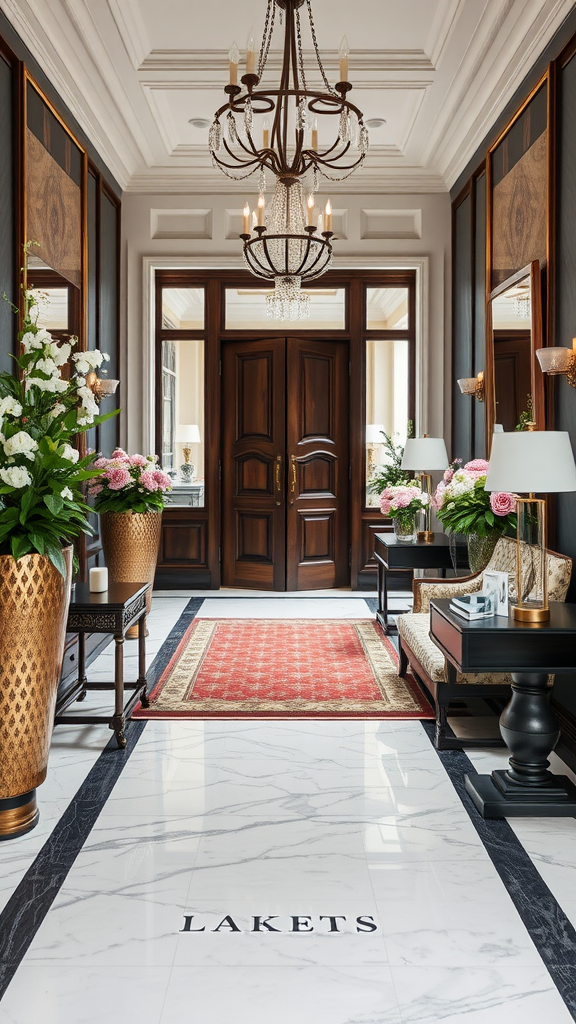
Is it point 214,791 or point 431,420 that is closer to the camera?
point 214,791

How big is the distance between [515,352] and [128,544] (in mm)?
2885

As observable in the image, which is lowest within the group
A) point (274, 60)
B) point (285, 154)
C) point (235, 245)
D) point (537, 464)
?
point (537, 464)

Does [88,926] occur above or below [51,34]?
below

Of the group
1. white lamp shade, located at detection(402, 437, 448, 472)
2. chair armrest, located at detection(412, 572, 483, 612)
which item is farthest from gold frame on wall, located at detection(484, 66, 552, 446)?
chair armrest, located at detection(412, 572, 483, 612)

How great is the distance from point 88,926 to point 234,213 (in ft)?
22.1

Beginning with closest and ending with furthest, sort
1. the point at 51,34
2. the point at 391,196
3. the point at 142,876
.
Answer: the point at 142,876 < the point at 51,34 < the point at 391,196

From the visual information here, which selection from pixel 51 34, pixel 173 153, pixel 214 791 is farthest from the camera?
pixel 173 153

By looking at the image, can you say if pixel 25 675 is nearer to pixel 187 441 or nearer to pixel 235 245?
pixel 187 441

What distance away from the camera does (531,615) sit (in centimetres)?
306

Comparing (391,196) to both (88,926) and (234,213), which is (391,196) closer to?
(234,213)

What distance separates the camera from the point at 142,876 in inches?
98.6

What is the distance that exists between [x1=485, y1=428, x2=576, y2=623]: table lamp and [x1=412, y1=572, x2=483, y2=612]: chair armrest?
1417 mm

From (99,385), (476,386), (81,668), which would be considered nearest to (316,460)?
(476,386)

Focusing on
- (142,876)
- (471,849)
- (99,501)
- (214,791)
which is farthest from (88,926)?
(99,501)
